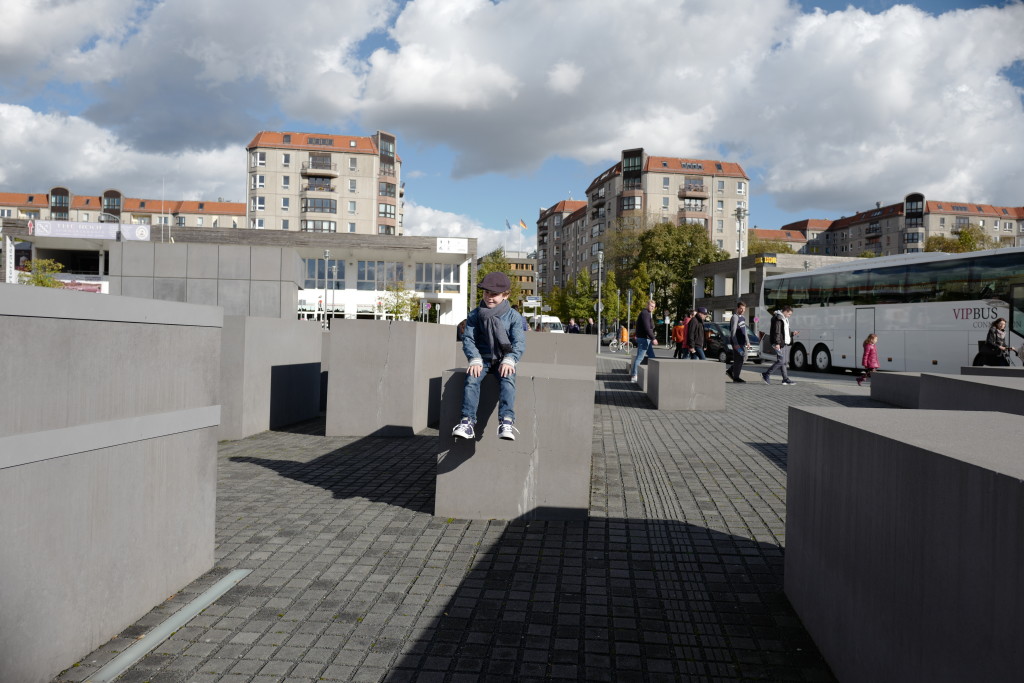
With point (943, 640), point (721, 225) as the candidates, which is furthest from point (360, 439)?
point (721, 225)

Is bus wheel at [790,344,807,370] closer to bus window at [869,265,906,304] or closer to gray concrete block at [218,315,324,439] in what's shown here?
bus window at [869,265,906,304]

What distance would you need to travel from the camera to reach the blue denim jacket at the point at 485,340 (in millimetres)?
5891

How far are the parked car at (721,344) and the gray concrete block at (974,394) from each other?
80.2 ft

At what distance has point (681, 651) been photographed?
3.60m

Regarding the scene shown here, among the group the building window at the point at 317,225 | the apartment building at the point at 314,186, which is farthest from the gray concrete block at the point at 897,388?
the building window at the point at 317,225

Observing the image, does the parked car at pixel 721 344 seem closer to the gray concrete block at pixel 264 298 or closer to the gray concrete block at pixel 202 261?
the gray concrete block at pixel 264 298

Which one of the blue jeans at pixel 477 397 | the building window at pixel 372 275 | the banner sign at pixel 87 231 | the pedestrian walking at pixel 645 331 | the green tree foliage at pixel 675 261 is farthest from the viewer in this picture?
the green tree foliage at pixel 675 261

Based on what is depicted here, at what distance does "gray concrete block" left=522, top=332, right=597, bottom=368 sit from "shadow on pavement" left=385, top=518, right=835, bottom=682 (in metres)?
8.28

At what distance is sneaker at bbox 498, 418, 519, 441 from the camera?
5628mm

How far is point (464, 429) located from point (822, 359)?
25070 mm

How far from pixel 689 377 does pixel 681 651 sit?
10.5 meters

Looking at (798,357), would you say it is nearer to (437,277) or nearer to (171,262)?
(171,262)

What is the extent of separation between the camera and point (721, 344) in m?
34.2

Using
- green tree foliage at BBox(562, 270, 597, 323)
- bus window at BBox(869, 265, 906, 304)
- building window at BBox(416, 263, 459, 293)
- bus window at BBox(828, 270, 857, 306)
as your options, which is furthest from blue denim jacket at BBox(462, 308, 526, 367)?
green tree foliage at BBox(562, 270, 597, 323)
